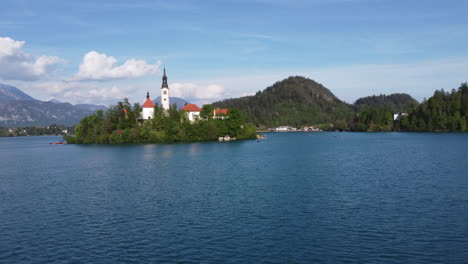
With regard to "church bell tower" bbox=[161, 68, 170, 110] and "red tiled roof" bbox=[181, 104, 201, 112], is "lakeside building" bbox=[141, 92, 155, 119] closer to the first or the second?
"church bell tower" bbox=[161, 68, 170, 110]

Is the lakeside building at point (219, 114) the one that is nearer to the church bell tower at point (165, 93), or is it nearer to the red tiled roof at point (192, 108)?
the red tiled roof at point (192, 108)

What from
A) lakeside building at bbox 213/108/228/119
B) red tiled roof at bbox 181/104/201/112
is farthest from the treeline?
red tiled roof at bbox 181/104/201/112

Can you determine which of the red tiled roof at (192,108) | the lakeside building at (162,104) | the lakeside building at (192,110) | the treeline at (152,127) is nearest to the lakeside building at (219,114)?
the treeline at (152,127)

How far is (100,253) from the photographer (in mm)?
24547

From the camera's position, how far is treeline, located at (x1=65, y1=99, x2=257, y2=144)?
15825 centimetres

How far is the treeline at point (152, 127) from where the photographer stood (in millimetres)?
158250

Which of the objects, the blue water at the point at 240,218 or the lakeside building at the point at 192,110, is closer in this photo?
the blue water at the point at 240,218

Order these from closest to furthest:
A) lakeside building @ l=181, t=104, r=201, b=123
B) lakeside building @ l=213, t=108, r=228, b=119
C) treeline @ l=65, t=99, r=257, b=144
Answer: treeline @ l=65, t=99, r=257, b=144, lakeside building @ l=213, t=108, r=228, b=119, lakeside building @ l=181, t=104, r=201, b=123

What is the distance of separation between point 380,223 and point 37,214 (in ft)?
103

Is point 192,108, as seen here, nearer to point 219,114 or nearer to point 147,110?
point 219,114

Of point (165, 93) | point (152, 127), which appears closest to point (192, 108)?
point (165, 93)

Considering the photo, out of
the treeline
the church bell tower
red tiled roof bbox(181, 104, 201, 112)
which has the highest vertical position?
the church bell tower

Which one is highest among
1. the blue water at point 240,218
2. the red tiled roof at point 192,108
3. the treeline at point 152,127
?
the red tiled roof at point 192,108

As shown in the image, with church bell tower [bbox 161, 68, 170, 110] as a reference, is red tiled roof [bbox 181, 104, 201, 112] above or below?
below
